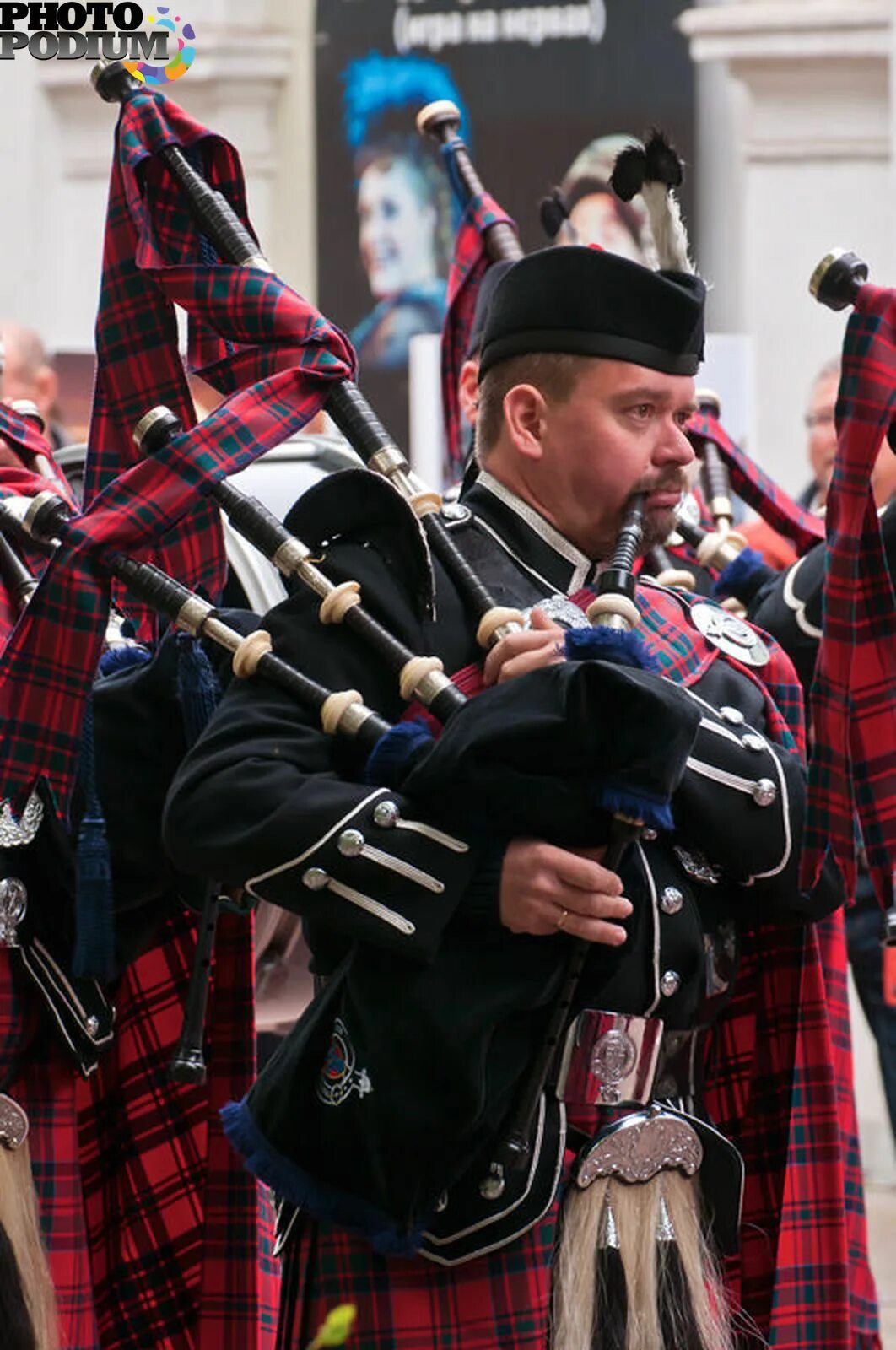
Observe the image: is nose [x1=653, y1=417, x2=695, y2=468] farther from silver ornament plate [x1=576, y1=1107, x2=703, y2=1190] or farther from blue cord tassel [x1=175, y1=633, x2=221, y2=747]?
silver ornament plate [x1=576, y1=1107, x2=703, y2=1190]

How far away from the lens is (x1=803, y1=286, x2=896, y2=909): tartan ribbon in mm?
2916

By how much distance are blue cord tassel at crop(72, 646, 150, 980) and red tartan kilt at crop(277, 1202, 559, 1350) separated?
527 mm

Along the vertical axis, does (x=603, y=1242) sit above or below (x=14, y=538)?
below

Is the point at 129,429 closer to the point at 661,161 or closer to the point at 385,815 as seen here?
the point at 661,161

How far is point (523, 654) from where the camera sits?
282cm

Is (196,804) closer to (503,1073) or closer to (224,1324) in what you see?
(503,1073)

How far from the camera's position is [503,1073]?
282cm

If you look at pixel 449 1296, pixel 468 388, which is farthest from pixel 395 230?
pixel 449 1296

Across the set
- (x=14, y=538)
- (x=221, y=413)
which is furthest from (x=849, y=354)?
(x=14, y=538)

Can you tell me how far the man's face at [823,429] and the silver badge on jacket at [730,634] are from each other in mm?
3065

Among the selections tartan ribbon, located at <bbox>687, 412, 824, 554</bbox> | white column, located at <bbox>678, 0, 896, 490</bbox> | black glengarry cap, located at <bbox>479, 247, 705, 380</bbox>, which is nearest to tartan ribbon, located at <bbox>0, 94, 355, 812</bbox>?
black glengarry cap, located at <bbox>479, 247, 705, 380</bbox>

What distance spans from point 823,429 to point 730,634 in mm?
3524

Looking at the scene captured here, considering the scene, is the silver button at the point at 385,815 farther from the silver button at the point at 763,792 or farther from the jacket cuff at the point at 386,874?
the silver button at the point at 763,792

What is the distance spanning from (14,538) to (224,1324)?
1.07 m
